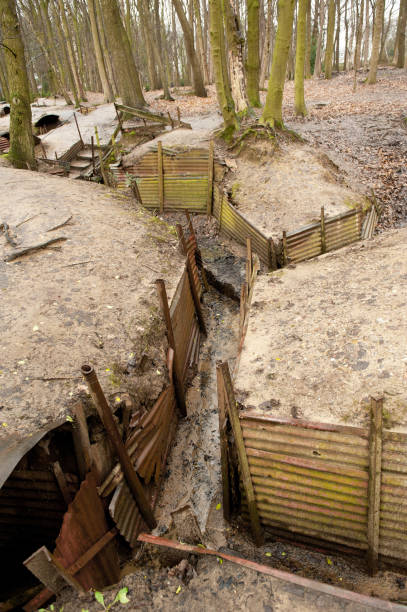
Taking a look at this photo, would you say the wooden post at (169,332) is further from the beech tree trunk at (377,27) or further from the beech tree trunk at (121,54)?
the beech tree trunk at (377,27)

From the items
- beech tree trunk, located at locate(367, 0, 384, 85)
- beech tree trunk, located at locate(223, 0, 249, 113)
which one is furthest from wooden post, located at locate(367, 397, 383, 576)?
beech tree trunk, located at locate(367, 0, 384, 85)

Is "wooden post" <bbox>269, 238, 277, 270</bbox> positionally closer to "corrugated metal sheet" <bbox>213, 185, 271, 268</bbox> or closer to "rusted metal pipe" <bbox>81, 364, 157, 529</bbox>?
"corrugated metal sheet" <bbox>213, 185, 271, 268</bbox>

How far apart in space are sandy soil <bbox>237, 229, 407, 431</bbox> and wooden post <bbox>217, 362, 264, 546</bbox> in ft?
1.65

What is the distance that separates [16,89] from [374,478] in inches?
527

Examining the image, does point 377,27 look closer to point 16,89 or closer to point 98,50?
point 98,50

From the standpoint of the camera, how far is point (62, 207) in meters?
8.60

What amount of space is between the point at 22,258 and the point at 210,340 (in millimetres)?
4000

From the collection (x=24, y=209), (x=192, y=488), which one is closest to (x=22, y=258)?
(x=24, y=209)

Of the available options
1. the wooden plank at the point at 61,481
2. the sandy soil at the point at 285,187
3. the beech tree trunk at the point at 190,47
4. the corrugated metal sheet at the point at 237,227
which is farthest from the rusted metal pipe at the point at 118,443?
the beech tree trunk at the point at 190,47

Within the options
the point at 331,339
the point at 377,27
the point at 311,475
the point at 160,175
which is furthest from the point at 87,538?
the point at 377,27

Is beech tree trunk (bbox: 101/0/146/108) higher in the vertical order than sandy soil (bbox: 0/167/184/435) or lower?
higher

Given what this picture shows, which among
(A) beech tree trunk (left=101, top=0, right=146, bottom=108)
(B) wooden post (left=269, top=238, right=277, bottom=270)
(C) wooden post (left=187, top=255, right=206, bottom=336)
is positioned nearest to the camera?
(C) wooden post (left=187, top=255, right=206, bottom=336)

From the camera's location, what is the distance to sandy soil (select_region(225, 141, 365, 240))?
942 cm

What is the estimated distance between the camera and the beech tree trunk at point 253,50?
13.8 meters
